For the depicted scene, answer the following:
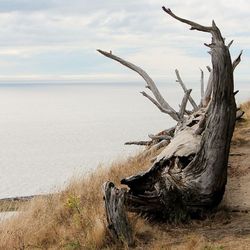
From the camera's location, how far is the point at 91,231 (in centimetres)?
823

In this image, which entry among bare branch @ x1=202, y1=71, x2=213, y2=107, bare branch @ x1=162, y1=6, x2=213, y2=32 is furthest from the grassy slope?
bare branch @ x1=202, y1=71, x2=213, y2=107

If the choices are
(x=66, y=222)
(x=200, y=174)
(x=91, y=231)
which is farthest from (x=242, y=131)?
(x=91, y=231)

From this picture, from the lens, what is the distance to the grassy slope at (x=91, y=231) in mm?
7750

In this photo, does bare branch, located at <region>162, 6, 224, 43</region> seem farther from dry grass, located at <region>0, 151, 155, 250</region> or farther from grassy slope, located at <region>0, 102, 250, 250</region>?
dry grass, located at <region>0, 151, 155, 250</region>

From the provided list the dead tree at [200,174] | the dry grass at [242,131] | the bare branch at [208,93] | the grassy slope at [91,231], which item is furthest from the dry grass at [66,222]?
the dry grass at [242,131]

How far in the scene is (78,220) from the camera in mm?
8820

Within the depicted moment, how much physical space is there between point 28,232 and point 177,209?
8.68 ft

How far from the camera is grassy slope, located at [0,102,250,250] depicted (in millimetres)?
7750

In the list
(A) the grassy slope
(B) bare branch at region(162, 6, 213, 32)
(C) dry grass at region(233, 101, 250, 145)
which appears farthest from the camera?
(C) dry grass at region(233, 101, 250, 145)

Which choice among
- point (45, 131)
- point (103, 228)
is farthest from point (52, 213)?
point (45, 131)

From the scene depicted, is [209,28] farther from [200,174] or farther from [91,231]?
[91,231]

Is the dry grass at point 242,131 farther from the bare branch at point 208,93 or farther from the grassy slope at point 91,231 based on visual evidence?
the grassy slope at point 91,231

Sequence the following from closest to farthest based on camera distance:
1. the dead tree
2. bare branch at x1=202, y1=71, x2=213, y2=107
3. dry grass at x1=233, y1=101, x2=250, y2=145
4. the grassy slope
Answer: the grassy slope < the dead tree < bare branch at x1=202, y1=71, x2=213, y2=107 < dry grass at x1=233, y1=101, x2=250, y2=145

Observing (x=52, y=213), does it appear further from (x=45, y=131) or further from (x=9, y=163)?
(x=45, y=131)
